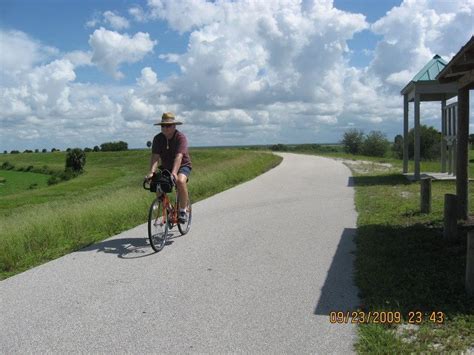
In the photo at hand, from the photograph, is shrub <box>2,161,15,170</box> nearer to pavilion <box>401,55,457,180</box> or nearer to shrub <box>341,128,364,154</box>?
shrub <box>341,128,364,154</box>

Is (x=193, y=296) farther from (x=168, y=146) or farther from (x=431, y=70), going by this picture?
(x=431, y=70)

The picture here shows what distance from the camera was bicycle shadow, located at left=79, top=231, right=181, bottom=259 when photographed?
266 inches

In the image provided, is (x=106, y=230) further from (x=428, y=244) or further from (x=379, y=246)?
(x=428, y=244)

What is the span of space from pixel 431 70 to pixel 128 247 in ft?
43.0

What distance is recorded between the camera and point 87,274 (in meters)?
5.74

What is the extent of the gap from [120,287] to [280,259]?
7.14ft

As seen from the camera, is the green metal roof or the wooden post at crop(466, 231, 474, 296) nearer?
the wooden post at crop(466, 231, 474, 296)

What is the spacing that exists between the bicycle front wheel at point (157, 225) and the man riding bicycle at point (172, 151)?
50cm

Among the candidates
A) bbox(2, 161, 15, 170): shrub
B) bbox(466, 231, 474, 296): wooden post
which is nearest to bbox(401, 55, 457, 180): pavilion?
bbox(466, 231, 474, 296): wooden post

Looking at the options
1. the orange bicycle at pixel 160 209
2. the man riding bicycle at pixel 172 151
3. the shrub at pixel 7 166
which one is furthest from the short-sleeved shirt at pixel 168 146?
the shrub at pixel 7 166

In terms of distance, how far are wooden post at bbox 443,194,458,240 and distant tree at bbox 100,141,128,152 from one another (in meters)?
102

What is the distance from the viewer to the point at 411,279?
5.08m

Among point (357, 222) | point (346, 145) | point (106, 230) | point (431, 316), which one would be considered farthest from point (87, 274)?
point (346, 145)
